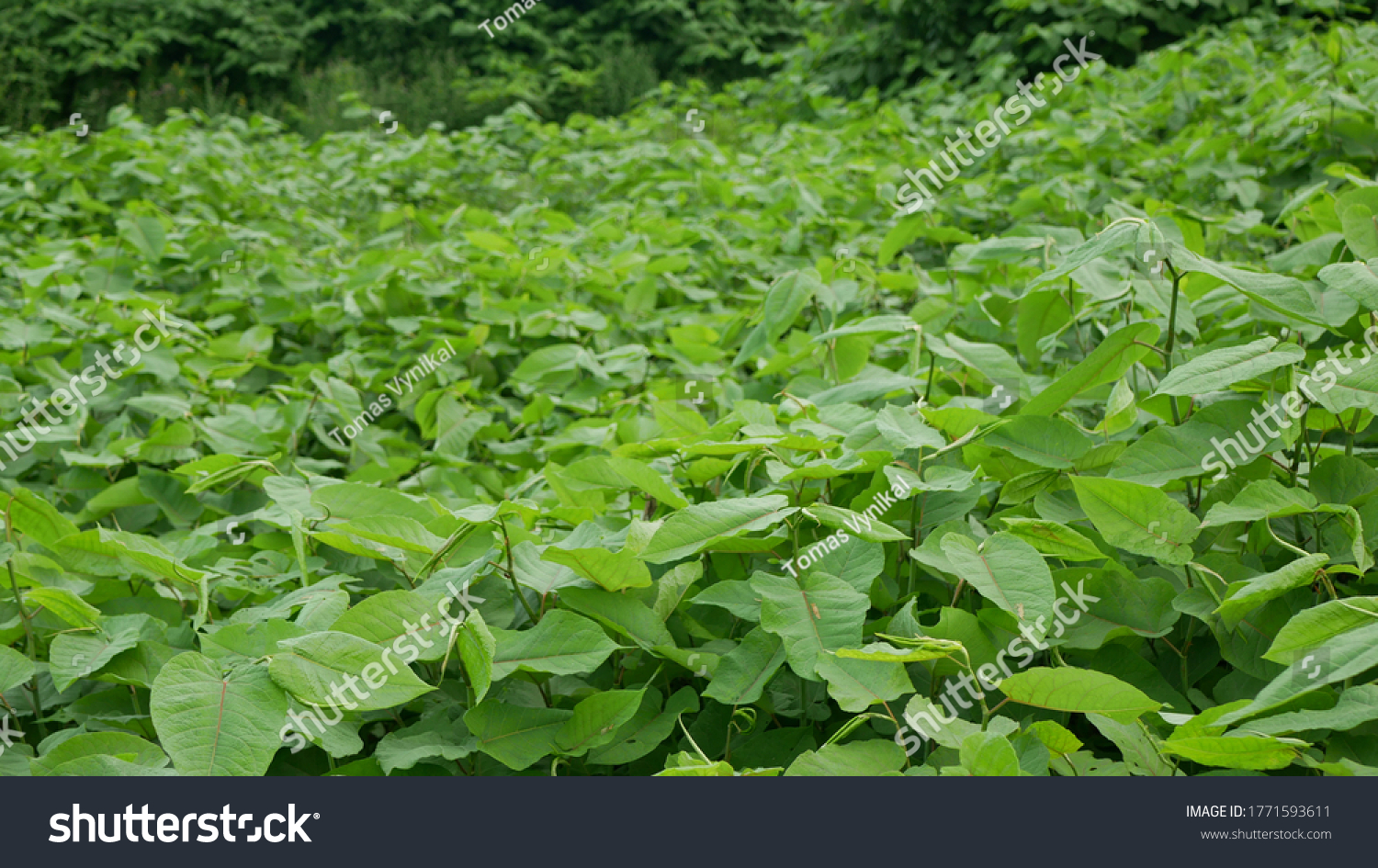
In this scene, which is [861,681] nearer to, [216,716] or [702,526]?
[702,526]

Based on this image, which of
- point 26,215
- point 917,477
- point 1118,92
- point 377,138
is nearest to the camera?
point 917,477

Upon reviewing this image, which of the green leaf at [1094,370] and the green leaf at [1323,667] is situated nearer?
the green leaf at [1323,667]

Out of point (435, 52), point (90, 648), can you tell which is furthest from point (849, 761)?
point (435, 52)

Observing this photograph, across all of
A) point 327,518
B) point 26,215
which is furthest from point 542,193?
point 327,518

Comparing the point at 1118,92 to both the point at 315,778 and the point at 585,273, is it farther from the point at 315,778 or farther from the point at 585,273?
the point at 315,778

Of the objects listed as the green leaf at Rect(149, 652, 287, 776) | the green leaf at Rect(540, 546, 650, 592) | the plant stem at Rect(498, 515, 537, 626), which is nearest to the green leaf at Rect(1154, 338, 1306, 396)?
the green leaf at Rect(540, 546, 650, 592)

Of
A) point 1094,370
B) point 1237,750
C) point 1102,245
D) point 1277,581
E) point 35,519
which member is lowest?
point 1237,750

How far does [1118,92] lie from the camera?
5418mm

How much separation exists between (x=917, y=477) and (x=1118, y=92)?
502 cm

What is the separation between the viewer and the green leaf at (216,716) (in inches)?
39.4

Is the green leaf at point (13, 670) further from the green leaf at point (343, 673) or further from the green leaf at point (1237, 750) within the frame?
the green leaf at point (1237, 750)

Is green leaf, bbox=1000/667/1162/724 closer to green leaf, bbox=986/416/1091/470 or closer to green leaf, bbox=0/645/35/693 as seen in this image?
green leaf, bbox=986/416/1091/470

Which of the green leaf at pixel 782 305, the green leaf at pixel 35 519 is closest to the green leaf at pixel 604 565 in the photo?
the green leaf at pixel 782 305

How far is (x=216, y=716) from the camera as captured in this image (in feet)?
3.39
